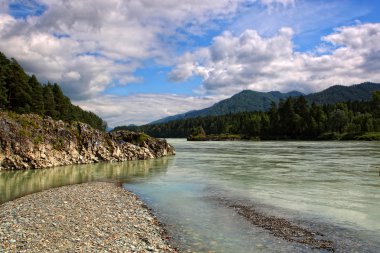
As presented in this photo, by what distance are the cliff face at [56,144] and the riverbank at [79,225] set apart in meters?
28.4

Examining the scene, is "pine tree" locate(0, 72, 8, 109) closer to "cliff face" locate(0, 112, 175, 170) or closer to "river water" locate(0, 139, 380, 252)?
"cliff face" locate(0, 112, 175, 170)

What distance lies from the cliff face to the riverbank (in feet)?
93.3

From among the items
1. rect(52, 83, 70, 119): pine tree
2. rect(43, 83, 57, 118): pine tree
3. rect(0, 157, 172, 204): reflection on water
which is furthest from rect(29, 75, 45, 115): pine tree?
rect(0, 157, 172, 204): reflection on water

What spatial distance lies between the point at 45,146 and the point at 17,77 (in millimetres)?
38680

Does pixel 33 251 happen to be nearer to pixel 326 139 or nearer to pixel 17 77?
pixel 17 77

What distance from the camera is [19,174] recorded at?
163 ft

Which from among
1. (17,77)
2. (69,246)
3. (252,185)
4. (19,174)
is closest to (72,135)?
(19,174)

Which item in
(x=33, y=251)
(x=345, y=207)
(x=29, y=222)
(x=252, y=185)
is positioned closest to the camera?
(x=33, y=251)

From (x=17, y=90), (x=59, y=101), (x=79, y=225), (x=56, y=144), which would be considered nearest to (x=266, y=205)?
(x=79, y=225)

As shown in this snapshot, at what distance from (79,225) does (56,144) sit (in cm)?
4809

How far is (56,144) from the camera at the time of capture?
2530 inches

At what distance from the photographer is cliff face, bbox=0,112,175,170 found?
55.3m

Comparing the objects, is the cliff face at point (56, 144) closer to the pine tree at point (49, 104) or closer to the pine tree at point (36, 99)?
A: the pine tree at point (36, 99)

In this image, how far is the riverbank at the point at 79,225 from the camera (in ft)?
54.5
